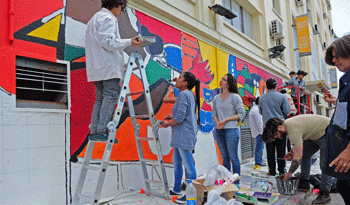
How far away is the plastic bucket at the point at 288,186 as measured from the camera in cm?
362

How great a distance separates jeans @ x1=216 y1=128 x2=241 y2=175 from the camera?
3.85m

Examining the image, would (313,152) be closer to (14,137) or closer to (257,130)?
(257,130)

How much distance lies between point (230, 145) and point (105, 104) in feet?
6.85

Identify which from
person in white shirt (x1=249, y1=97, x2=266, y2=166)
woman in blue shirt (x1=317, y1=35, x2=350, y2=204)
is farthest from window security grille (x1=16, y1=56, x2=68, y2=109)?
person in white shirt (x1=249, y1=97, x2=266, y2=166)

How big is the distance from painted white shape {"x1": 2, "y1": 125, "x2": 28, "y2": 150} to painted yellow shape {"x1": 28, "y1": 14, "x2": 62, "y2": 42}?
41.7 inches

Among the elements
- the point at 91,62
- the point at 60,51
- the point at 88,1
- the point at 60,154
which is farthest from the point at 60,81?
the point at 88,1

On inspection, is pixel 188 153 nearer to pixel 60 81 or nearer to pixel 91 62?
pixel 91 62

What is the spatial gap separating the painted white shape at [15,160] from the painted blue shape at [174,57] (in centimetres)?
286

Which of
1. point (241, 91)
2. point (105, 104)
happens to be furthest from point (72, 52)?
point (241, 91)

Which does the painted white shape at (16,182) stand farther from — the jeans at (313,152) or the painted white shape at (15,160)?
the jeans at (313,152)

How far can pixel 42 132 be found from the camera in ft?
9.34

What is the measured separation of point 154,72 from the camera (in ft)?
14.4

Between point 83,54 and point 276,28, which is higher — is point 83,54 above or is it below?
below

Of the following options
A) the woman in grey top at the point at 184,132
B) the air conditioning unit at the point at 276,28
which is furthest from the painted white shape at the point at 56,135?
the air conditioning unit at the point at 276,28
